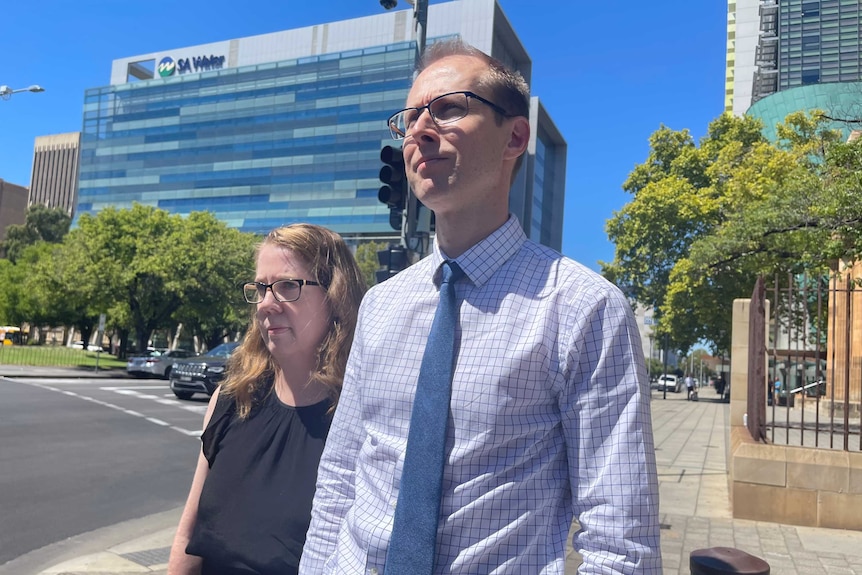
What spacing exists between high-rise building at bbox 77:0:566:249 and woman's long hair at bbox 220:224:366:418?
65082 mm

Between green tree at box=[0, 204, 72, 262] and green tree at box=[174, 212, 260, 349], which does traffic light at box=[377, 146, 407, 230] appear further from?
green tree at box=[0, 204, 72, 262]

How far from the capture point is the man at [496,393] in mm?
1314

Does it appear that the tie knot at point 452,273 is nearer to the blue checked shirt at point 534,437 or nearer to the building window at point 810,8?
the blue checked shirt at point 534,437

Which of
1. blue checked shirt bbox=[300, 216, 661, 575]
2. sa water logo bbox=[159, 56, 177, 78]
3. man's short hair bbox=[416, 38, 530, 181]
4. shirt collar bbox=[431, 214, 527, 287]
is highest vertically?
sa water logo bbox=[159, 56, 177, 78]

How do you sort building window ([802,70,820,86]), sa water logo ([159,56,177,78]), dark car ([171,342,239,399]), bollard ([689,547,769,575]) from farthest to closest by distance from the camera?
1. sa water logo ([159,56,177,78])
2. building window ([802,70,820,86])
3. dark car ([171,342,239,399])
4. bollard ([689,547,769,575])

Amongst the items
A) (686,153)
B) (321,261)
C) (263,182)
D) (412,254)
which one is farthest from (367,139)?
(321,261)

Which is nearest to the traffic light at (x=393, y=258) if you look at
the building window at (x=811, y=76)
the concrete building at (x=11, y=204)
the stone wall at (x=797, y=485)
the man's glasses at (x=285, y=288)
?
the stone wall at (x=797, y=485)

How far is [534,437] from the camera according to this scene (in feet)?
4.48

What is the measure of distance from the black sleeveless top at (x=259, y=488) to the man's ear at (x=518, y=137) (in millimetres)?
1080

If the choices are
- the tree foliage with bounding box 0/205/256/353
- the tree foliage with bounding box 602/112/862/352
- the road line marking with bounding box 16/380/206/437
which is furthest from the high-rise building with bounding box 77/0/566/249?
the road line marking with bounding box 16/380/206/437

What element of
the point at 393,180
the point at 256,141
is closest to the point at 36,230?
the point at 256,141

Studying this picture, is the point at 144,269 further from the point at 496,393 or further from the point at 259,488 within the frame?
the point at 496,393

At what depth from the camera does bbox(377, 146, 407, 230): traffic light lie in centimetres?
751

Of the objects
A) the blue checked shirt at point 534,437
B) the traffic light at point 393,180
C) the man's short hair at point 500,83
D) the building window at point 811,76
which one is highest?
the building window at point 811,76
